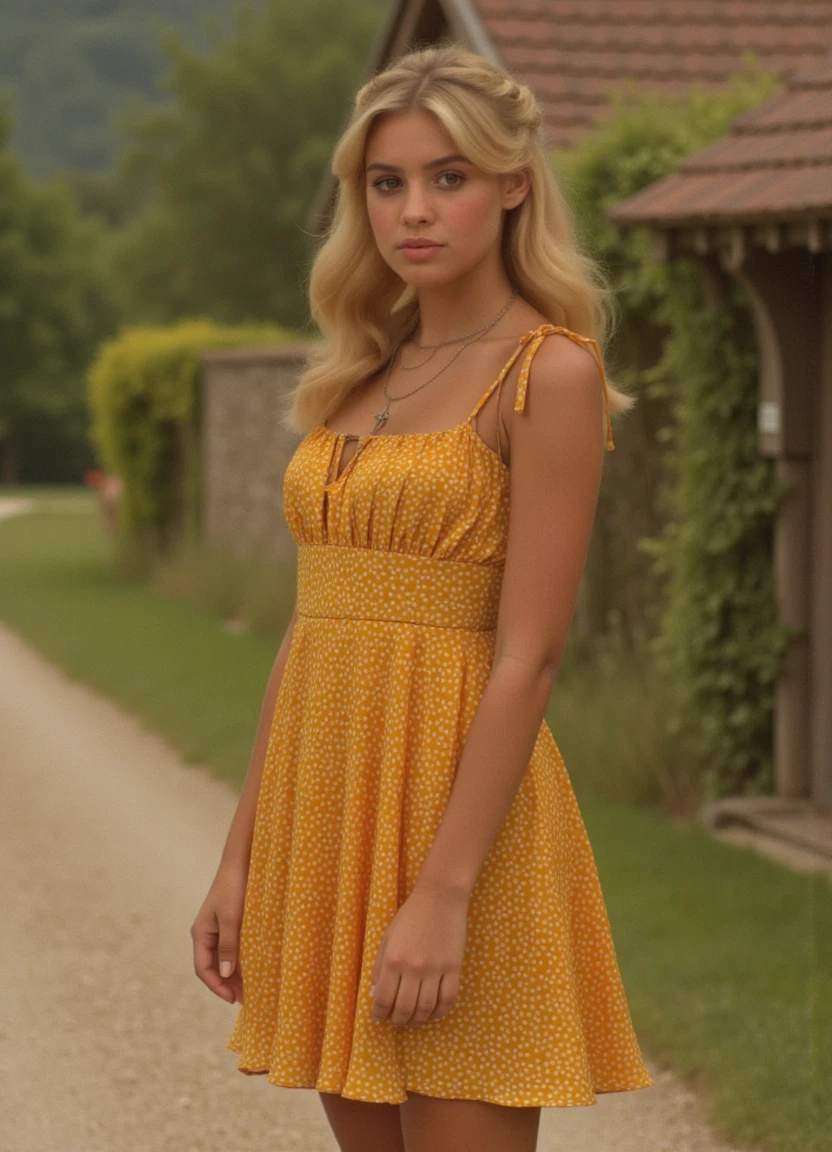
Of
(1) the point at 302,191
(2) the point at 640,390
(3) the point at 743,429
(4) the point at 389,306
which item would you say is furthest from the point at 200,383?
(1) the point at 302,191

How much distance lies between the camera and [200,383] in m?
17.7

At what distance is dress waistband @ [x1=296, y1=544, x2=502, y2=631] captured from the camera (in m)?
2.30

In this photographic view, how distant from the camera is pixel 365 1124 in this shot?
2.41 metres

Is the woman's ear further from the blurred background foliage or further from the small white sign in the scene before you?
the blurred background foliage

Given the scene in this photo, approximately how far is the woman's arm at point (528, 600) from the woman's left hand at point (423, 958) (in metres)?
0.02

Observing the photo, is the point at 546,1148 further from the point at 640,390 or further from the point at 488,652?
the point at 640,390

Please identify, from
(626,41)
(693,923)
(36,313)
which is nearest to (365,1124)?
(693,923)

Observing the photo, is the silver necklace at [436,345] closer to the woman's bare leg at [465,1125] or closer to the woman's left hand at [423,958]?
the woman's left hand at [423,958]

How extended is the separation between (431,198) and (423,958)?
939mm

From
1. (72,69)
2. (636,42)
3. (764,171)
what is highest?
(72,69)

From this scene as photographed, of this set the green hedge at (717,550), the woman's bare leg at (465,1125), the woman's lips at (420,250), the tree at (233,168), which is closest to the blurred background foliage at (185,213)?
the tree at (233,168)

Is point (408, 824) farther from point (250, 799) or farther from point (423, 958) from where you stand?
point (250, 799)

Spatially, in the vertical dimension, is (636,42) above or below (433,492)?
above

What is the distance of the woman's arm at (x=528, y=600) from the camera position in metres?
2.16
